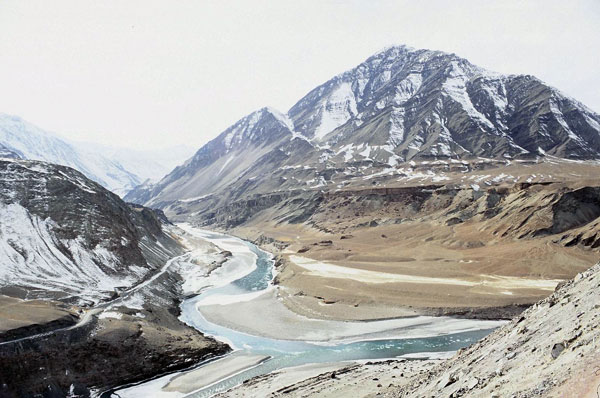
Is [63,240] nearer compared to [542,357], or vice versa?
[542,357]

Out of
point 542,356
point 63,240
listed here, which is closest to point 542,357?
point 542,356

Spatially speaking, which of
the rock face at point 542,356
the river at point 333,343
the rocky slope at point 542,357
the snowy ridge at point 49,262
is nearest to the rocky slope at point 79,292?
the snowy ridge at point 49,262

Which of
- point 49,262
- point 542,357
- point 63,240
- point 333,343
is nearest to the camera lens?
point 542,357

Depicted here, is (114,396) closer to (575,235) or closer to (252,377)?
(252,377)

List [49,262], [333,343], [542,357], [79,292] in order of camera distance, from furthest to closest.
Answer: [49,262] < [79,292] < [333,343] < [542,357]

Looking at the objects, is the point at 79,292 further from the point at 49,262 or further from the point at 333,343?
the point at 333,343

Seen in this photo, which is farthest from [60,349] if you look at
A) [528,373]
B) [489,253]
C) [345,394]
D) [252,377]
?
[489,253]

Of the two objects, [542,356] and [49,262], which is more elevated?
[49,262]

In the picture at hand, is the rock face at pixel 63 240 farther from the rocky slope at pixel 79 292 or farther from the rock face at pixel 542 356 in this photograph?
the rock face at pixel 542 356
